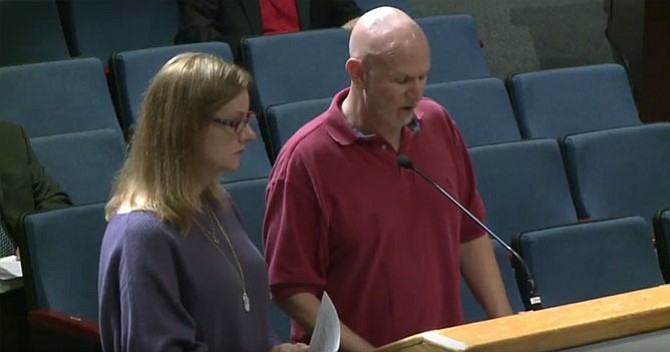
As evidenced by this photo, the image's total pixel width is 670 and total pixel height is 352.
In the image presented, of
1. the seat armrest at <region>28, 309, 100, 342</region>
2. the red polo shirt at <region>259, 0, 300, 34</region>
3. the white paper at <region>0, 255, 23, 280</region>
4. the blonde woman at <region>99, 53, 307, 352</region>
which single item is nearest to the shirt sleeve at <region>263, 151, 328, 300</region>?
the blonde woman at <region>99, 53, 307, 352</region>

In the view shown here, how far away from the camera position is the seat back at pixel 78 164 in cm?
176

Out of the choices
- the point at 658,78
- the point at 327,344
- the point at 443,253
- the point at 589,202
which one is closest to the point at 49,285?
the point at 443,253

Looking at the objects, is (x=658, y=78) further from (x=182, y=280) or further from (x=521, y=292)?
(x=182, y=280)

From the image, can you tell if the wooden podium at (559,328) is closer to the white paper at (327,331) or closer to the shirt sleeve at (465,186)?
the white paper at (327,331)

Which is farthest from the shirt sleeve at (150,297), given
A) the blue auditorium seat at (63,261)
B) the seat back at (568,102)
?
the seat back at (568,102)

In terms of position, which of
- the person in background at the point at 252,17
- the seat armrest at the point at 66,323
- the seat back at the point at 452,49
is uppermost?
the person in background at the point at 252,17

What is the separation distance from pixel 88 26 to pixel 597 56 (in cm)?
126

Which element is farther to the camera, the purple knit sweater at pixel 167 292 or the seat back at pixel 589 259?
the seat back at pixel 589 259

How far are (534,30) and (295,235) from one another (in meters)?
1.94

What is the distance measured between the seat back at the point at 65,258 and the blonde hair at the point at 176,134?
575mm

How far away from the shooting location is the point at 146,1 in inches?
92.0

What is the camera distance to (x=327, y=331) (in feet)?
2.88

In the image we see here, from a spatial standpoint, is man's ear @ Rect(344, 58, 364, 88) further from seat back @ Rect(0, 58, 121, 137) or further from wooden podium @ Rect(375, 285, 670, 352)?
seat back @ Rect(0, 58, 121, 137)

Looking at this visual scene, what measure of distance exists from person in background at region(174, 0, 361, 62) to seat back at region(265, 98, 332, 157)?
398mm
